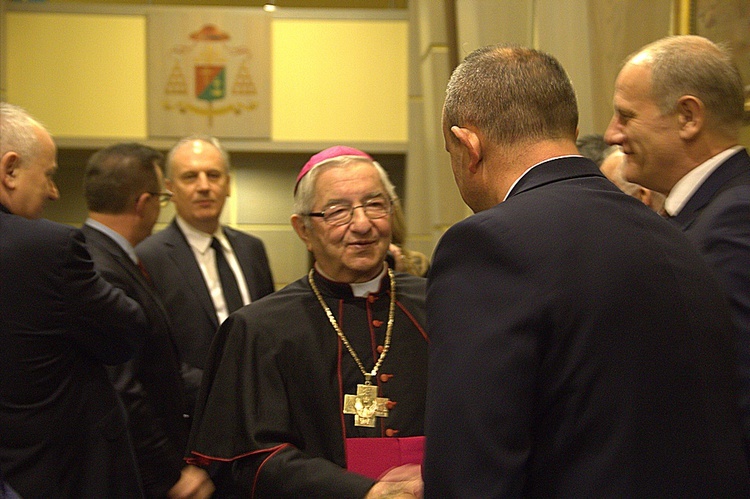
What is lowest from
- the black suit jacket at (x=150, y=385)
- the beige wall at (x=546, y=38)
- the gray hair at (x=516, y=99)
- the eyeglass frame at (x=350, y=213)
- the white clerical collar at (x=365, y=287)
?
the black suit jacket at (x=150, y=385)

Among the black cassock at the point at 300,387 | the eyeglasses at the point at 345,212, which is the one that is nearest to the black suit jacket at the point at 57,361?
the black cassock at the point at 300,387

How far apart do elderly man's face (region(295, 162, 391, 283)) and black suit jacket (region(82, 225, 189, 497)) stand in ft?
3.22

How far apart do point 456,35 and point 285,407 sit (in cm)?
407

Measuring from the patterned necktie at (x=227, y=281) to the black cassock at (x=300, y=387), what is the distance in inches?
62.9

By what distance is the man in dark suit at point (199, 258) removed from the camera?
13.2ft

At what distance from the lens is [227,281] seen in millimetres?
4312

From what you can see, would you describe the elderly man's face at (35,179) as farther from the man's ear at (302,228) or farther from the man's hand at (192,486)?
the man's hand at (192,486)

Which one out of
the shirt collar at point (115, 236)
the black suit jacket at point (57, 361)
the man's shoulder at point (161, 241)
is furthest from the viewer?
the man's shoulder at point (161, 241)

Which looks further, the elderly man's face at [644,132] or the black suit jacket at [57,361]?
the black suit jacket at [57,361]

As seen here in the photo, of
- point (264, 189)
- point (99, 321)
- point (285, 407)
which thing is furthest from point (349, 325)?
point (264, 189)

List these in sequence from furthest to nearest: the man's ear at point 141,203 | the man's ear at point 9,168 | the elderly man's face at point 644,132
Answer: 1. the man's ear at point 141,203
2. the man's ear at point 9,168
3. the elderly man's face at point 644,132

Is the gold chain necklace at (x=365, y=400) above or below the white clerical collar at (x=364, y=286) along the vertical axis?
below

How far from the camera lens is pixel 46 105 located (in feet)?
25.7

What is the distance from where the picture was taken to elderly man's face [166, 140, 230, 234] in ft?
14.5
